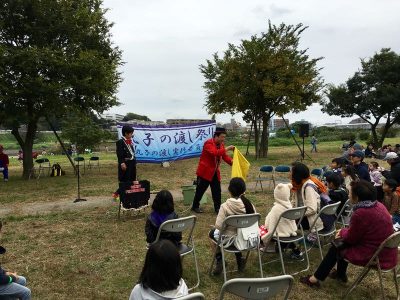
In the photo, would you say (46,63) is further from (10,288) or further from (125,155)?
(10,288)

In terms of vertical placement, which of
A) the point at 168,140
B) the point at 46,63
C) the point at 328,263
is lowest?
the point at 328,263

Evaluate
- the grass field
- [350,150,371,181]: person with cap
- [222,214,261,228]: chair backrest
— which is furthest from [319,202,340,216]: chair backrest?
[350,150,371,181]: person with cap

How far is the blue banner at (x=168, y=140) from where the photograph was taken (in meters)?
15.0

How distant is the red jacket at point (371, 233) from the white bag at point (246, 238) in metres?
0.99

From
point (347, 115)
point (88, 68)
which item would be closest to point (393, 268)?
point (88, 68)

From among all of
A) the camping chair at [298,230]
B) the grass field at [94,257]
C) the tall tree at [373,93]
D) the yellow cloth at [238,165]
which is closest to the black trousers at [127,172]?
the grass field at [94,257]

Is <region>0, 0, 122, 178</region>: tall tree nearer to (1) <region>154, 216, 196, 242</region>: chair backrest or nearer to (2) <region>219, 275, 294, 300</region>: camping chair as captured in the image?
(1) <region>154, 216, 196, 242</region>: chair backrest

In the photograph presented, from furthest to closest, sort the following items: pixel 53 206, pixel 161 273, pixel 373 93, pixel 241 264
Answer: pixel 373 93 → pixel 53 206 → pixel 241 264 → pixel 161 273

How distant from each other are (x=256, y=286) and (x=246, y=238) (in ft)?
5.97

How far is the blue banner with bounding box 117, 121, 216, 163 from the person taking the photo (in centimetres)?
1498

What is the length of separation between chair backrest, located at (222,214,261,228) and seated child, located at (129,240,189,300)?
161cm

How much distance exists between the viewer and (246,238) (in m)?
3.97

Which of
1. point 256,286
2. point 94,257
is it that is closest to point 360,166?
point 94,257

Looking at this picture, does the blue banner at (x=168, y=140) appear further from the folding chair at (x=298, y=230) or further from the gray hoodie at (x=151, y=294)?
the gray hoodie at (x=151, y=294)
